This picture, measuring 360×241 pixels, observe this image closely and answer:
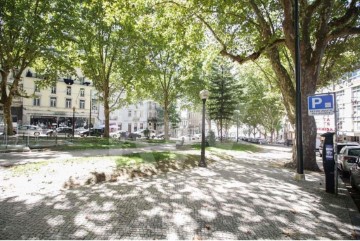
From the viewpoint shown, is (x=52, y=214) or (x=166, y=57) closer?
(x=52, y=214)

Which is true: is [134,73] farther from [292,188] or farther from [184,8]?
[292,188]

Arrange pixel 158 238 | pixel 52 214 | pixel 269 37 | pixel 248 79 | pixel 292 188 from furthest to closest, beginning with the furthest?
pixel 248 79
pixel 269 37
pixel 292 188
pixel 52 214
pixel 158 238

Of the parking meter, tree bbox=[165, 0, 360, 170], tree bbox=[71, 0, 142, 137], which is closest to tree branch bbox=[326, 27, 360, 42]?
tree bbox=[165, 0, 360, 170]

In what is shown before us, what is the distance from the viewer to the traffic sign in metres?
7.39

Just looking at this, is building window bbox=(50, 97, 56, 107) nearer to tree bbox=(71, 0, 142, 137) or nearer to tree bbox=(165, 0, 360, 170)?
tree bbox=(71, 0, 142, 137)

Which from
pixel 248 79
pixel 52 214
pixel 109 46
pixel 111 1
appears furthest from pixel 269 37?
pixel 248 79

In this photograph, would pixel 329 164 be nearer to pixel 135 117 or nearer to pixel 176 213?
pixel 176 213

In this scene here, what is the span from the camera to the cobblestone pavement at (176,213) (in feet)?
14.1

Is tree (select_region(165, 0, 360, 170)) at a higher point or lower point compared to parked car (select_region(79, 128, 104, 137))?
higher

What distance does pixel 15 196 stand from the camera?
6.10m

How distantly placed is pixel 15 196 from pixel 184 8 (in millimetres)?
11457

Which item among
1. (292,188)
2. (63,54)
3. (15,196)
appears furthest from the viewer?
(63,54)

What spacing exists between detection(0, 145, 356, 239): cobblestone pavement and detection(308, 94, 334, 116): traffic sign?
7.99ft

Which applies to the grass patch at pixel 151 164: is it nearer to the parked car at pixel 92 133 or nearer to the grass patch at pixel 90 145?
the grass patch at pixel 90 145
